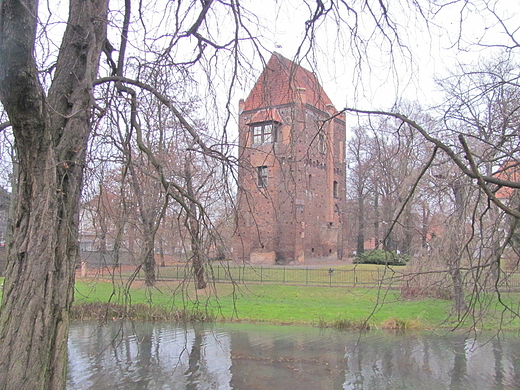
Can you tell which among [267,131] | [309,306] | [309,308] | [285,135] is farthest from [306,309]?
[285,135]

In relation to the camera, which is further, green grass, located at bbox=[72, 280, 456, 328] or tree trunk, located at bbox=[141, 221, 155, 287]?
green grass, located at bbox=[72, 280, 456, 328]

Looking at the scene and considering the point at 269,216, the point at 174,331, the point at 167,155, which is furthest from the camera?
the point at 269,216

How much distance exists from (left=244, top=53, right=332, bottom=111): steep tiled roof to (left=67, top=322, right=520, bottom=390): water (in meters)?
4.63

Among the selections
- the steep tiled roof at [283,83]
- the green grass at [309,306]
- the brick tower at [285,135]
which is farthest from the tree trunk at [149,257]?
the green grass at [309,306]

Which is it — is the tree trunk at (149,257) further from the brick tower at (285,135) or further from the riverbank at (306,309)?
the riverbank at (306,309)

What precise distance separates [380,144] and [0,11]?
3.44 metres

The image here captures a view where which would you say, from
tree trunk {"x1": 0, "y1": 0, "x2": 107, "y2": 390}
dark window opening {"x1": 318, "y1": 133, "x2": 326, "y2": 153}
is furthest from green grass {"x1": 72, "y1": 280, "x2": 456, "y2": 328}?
tree trunk {"x1": 0, "y1": 0, "x2": 107, "y2": 390}

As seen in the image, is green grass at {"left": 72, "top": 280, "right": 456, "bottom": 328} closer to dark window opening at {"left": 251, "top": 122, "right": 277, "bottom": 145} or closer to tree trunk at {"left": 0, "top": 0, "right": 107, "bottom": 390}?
dark window opening at {"left": 251, "top": 122, "right": 277, "bottom": 145}

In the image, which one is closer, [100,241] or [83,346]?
[100,241]

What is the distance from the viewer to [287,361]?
11516 mm

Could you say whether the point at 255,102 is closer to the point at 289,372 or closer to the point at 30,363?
the point at 30,363

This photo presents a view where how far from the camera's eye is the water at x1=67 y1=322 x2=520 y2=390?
9.93 m

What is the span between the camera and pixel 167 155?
7027 millimetres

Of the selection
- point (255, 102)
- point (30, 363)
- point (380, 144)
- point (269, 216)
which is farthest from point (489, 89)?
point (269, 216)
